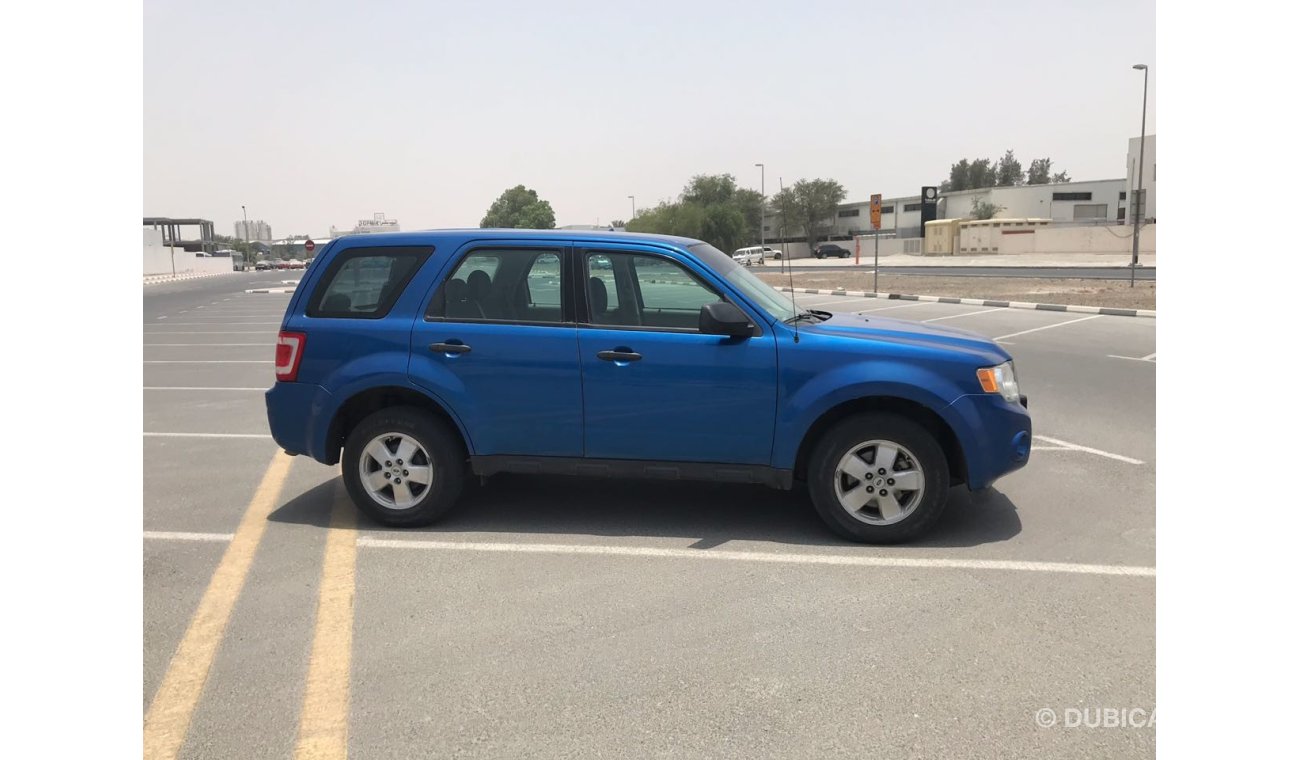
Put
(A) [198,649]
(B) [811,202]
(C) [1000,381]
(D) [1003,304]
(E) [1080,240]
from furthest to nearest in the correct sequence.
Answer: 1. (B) [811,202]
2. (E) [1080,240]
3. (D) [1003,304]
4. (C) [1000,381]
5. (A) [198,649]

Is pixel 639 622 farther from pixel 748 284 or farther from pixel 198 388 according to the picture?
pixel 198 388

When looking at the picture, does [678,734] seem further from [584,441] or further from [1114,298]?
[1114,298]

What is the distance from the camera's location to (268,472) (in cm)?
721

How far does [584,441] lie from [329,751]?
98.1 inches

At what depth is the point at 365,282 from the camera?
5.71 meters

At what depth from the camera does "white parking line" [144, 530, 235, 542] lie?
5.57 m

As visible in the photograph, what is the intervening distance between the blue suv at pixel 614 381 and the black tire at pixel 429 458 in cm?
1

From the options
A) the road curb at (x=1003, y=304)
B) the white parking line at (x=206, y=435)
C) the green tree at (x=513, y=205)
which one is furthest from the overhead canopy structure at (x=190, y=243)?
the white parking line at (x=206, y=435)

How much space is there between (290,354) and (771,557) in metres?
3.08

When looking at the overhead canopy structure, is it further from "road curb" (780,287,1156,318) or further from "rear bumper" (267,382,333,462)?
"rear bumper" (267,382,333,462)

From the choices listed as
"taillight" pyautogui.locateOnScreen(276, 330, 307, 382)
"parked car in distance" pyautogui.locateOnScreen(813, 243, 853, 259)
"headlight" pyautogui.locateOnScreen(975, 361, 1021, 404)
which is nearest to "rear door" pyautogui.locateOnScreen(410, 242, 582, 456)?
"taillight" pyautogui.locateOnScreen(276, 330, 307, 382)

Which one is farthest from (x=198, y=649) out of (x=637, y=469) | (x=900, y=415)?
(x=900, y=415)

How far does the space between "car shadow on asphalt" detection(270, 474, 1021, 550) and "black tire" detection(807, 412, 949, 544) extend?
15 centimetres

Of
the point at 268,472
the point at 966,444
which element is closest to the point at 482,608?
the point at 966,444
